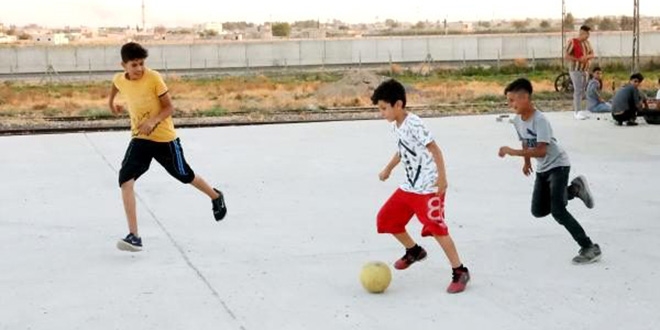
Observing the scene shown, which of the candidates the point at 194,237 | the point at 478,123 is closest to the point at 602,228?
the point at 194,237

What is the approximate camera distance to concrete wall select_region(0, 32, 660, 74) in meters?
60.0

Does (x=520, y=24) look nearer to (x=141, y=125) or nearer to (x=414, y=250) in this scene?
(x=141, y=125)

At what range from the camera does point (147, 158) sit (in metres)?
7.61

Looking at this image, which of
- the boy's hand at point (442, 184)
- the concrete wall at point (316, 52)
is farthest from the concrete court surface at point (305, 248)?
the concrete wall at point (316, 52)

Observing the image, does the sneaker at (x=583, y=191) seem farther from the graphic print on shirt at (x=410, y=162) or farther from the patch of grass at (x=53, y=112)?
the patch of grass at (x=53, y=112)

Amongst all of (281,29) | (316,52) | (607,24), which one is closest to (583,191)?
(316,52)

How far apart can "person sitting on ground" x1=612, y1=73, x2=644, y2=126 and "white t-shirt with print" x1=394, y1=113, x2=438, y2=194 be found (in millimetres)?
9795

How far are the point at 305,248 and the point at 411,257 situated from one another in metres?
1.10

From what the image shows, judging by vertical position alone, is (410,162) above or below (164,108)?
below

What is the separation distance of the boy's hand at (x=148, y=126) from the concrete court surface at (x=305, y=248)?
35.4 inches

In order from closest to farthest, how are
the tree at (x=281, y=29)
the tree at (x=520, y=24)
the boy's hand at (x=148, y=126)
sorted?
1. the boy's hand at (x=148, y=126)
2. the tree at (x=281, y=29)
3. the tree at (x=520, y=24)

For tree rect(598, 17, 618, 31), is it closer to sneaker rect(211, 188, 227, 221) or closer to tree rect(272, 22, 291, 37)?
tree rect(272, 22, 291, 37)

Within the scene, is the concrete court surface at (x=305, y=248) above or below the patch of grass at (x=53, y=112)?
above

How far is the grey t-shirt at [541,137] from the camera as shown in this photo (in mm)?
6602
